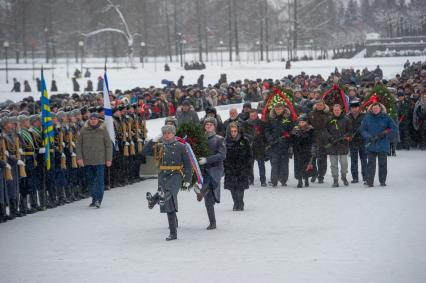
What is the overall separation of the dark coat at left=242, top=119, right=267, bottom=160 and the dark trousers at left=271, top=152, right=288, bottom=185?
0.35 meters

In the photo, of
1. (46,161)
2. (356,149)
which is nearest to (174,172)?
(46,161)

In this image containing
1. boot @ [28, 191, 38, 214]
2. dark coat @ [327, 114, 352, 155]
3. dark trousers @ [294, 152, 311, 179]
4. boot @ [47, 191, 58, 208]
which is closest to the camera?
boot @ [28, 191, 38, 214]

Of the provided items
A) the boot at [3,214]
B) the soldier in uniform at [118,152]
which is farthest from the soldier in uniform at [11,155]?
the soldier in uniform at [118,152]

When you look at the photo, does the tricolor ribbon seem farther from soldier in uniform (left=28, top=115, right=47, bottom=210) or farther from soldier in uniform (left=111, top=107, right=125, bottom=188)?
soldier in uniform (left=111, top=107, right=125, bottom=188)

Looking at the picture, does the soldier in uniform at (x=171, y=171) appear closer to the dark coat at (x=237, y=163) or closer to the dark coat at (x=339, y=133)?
the dark coat at (x=237, y=163)

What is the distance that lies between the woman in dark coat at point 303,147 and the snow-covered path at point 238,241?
1229 millimetres

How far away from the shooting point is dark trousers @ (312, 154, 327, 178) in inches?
800

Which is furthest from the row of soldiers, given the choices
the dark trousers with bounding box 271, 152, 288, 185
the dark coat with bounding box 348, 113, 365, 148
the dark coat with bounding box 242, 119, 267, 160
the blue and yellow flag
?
the dark coat with bounding box 348, 113, 365, 148

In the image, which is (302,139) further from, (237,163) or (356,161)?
(237,163)

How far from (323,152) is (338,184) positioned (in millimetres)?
836

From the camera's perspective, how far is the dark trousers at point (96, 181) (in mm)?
17453

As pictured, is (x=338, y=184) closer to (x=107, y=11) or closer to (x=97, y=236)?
(x=97, y=236)

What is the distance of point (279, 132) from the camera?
20281mm

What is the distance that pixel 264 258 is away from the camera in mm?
11750
